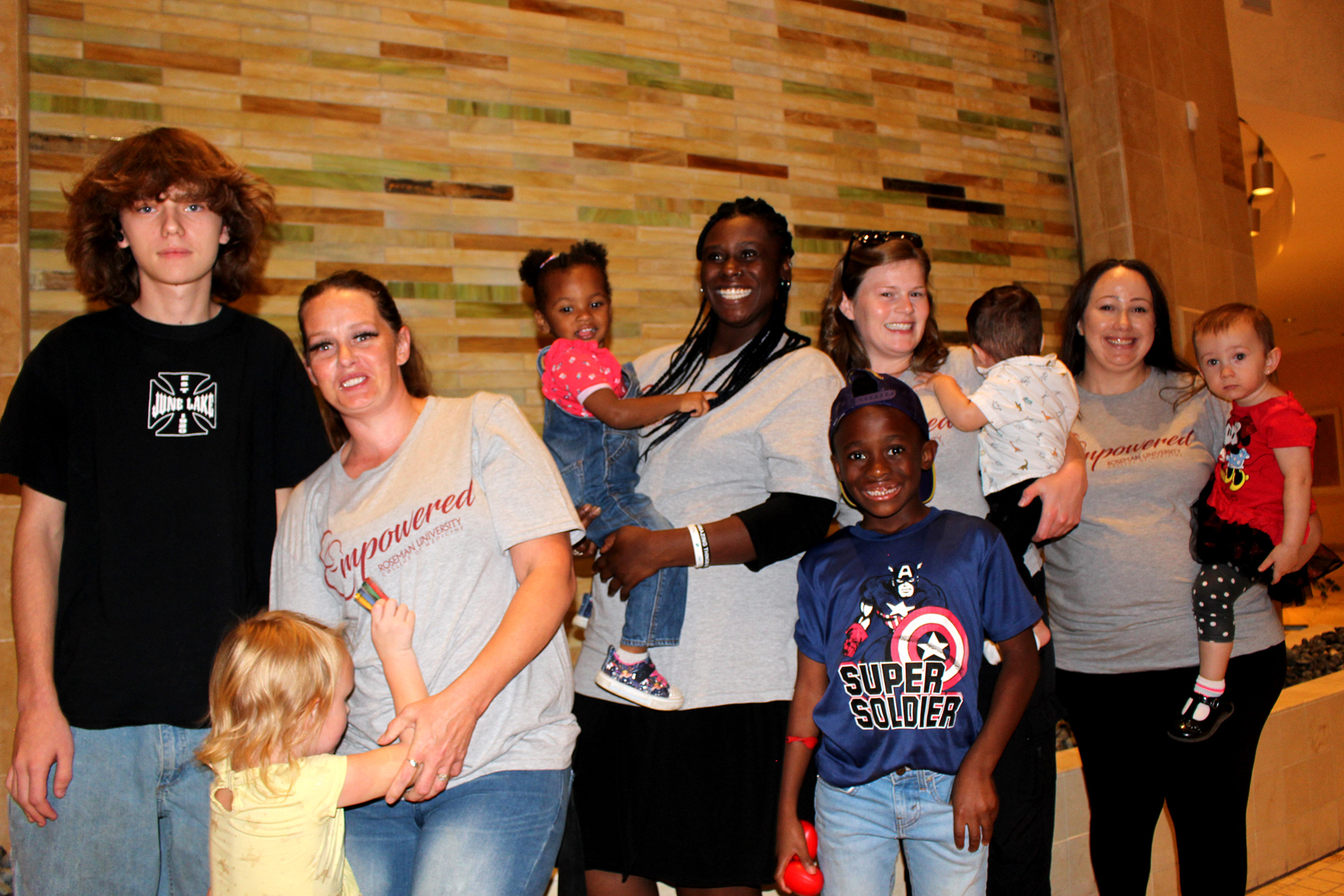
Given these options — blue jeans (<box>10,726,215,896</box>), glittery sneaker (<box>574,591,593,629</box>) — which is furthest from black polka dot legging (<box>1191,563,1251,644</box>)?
blue jeans (<box>10,726,215,896</box>)

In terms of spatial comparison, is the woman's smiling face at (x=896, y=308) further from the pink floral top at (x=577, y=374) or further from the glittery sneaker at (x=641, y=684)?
the glittery sneaker at (x=641, y=684)

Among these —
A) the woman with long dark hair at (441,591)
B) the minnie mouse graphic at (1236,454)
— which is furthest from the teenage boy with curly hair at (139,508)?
the minnie mouse graphic at (1236,454)

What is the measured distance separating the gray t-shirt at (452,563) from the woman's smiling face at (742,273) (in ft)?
1.87

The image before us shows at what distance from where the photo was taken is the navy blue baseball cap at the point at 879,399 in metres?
1.84

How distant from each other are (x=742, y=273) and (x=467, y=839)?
125 cm

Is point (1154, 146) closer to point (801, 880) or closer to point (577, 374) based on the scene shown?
point (577, 374)

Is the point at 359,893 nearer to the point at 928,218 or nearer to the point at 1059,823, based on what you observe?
the point at 1059,823

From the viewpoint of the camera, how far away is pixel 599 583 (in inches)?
79.7

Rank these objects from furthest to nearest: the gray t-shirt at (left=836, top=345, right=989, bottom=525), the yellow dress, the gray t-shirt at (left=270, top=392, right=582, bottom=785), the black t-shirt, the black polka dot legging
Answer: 1. the black polka dot legging
2. the gray t-shirt at (left=836, top=345, right=989, bottom=525)
3. the black t-shirt
4. the gray t-shirt at (left=270, top=392, right=582, bottom=785)
5. the yellow dress

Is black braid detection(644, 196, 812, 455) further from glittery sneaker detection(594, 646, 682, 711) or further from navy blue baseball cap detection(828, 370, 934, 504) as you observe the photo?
glittery sneaker detection(594, 646, 682, 711)

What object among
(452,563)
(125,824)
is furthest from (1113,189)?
(125,824)

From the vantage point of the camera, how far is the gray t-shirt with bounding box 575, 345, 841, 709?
1.81 m

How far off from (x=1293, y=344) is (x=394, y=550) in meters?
16.9

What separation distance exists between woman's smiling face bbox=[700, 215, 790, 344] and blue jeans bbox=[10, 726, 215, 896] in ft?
4.42
